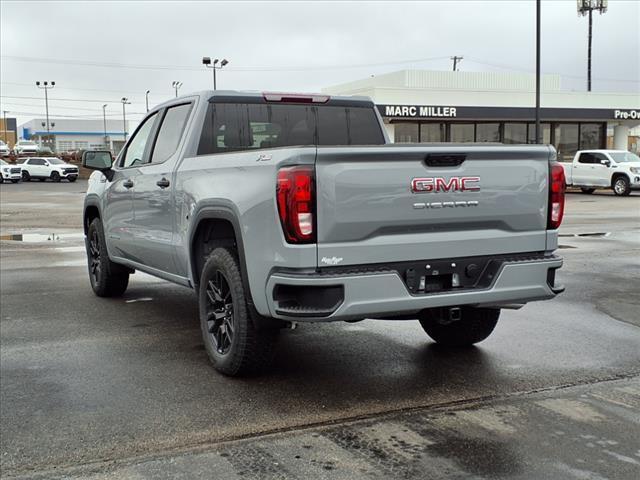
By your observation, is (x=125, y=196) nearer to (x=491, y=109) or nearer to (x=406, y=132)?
(x=406, y=132)

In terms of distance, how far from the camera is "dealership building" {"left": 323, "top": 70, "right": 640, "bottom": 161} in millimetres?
40938

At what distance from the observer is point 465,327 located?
20.0ft

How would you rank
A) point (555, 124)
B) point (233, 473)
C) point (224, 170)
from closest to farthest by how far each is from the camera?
point (233, 473) < point (224, 170) < point (555, 124)

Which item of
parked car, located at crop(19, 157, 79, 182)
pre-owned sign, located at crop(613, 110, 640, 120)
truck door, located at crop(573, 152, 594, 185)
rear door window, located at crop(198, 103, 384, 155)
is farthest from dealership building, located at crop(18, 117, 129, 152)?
rear door window, located at crop(198, 103, 384, 155)

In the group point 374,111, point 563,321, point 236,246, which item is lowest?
point 563,321

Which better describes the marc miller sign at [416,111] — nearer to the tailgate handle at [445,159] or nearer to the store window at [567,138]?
the store window at [567,138]

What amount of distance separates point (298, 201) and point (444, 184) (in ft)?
3.15

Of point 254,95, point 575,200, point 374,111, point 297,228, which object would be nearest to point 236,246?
point 297,228

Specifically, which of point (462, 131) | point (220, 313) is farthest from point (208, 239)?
point (462, 131)

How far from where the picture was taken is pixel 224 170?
5.14 meters

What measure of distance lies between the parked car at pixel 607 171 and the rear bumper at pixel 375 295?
2680 cm

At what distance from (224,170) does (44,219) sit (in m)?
17.1

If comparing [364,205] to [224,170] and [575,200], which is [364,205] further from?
[575,200]

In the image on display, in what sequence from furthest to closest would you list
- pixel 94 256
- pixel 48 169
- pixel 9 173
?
pixel 48 169 → pixel 9 173 → pixel 94 256
